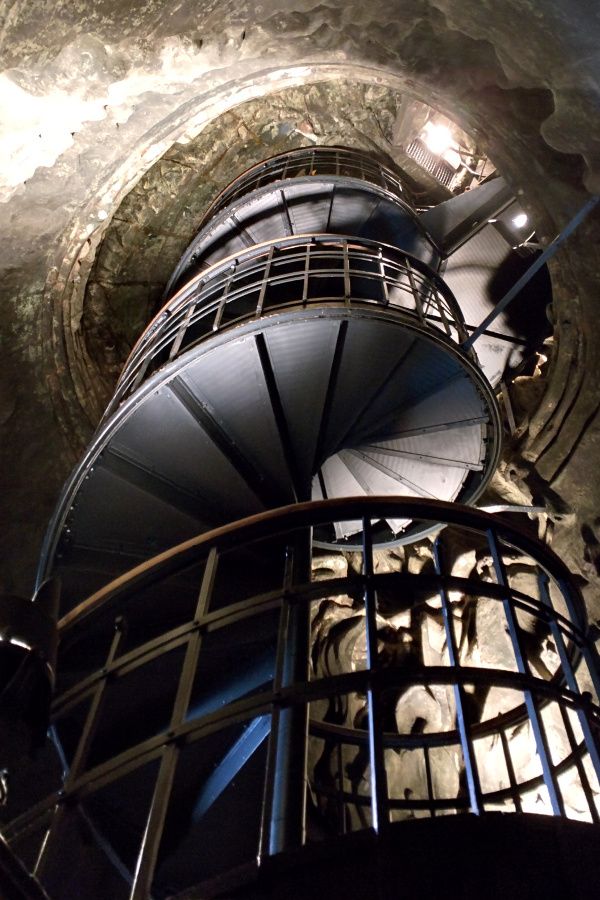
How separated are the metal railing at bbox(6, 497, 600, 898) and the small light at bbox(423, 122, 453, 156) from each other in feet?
29.2

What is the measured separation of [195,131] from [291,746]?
23.1 feet

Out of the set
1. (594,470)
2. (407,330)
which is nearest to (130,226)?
(407,330)

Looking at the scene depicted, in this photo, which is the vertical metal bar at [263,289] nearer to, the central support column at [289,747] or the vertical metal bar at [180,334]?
the vertical metal bar at [180,334]

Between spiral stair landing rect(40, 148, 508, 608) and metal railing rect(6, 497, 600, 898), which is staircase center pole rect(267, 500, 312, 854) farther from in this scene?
spiral stair landing rect(40, 148, 508, 608)

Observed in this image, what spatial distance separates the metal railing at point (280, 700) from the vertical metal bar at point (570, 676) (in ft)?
0.05

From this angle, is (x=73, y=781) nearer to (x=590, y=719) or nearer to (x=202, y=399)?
(x=590, y=719)

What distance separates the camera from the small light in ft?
41.7

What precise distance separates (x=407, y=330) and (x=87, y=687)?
3.55m

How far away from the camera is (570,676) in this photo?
3.50 metres

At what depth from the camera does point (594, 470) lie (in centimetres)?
683

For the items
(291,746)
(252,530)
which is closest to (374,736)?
(291,746)

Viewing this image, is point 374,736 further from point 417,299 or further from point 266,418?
point 417,299

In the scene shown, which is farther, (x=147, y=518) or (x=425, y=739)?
(x=147, y=518)

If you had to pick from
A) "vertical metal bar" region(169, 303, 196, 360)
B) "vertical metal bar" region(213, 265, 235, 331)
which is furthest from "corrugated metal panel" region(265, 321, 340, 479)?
"vertical metal bar" region(169, 303, 196, 360)
